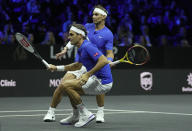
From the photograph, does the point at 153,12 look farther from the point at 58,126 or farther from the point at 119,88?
the point at 58,126

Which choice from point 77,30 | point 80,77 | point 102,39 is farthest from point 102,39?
point 80,77

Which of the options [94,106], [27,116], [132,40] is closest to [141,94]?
[132,40]

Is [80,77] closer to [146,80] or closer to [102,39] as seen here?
[102,39]

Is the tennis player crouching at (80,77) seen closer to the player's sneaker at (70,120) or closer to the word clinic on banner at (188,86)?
the player's sneaker at (70,120)

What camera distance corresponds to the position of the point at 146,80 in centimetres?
1580

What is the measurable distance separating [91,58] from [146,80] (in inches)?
306

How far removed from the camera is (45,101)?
531 inches

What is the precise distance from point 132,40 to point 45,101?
4.06m

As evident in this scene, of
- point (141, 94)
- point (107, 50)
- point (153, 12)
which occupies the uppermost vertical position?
point (153, 12)

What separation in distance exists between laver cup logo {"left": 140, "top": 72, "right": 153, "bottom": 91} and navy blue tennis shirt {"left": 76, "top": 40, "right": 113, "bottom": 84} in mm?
7307

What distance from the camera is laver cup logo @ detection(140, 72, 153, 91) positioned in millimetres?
15766

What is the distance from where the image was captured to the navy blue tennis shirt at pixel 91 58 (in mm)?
8047

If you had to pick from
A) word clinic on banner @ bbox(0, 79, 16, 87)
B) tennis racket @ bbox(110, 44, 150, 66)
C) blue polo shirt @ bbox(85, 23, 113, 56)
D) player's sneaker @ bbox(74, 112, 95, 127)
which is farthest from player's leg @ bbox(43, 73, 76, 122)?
word clinic on banner @ bbox(0, 79, 16, 87)

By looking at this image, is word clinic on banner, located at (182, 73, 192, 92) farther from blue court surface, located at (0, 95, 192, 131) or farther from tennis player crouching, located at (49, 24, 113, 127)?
tennis player crouching, located at (49, 24, 113, 127)
